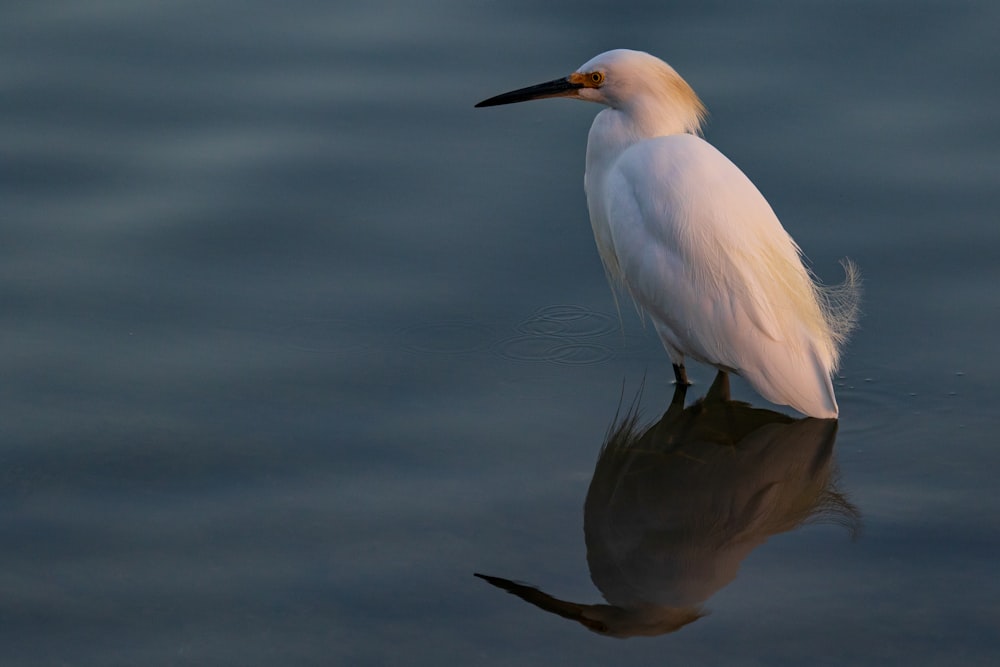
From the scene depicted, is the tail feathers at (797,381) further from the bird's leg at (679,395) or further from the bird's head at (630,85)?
the bird's head at (630,85)

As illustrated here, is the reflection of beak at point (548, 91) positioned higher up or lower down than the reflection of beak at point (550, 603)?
higher up

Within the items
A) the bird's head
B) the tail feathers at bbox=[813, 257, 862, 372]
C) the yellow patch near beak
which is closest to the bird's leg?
the tail feathers at bbox=[813, 257, 862, 372]

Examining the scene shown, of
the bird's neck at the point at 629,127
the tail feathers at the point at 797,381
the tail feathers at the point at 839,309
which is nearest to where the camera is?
the tail feathers at the point at 797,381

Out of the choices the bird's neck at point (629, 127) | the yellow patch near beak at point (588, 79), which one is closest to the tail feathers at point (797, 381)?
the bird's neck at point (629, 127)

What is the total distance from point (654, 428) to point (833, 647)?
0.97 meters

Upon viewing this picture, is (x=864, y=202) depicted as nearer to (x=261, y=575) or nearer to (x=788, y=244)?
(x=788, y=244)

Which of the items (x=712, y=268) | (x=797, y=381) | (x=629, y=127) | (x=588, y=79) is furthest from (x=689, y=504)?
(x=588, y=79)

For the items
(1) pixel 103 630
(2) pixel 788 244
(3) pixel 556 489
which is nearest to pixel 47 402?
(1) pixel 103 630

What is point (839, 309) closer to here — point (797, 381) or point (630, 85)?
point (797, 381)

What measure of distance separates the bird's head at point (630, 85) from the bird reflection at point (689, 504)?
0.87 m

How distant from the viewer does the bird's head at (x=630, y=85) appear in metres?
4.02

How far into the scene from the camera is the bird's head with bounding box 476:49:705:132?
4020mm

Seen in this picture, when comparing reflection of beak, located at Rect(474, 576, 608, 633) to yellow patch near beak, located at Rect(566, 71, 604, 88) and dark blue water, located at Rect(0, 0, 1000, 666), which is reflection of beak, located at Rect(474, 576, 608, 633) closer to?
dark blue water, located at Rect(0, 0, 1000, 666)

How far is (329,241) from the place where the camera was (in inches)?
172
